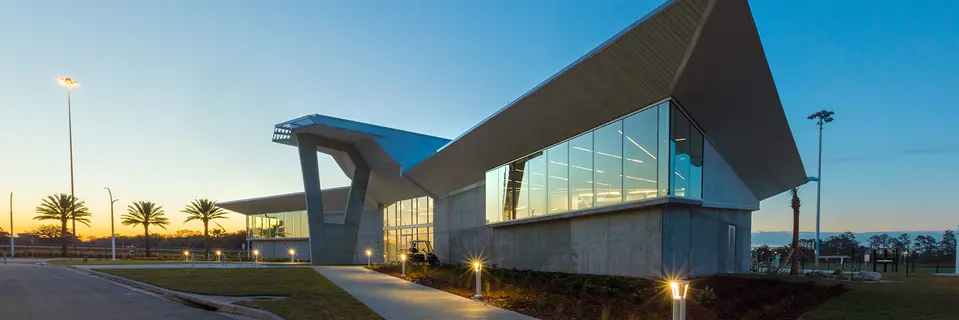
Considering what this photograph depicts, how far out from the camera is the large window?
711 inches

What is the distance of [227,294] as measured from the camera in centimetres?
1642

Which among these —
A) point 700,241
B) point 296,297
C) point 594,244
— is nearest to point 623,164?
point 594,244

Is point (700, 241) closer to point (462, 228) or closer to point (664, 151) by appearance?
point (664, 151)

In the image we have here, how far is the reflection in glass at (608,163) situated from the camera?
1995cm

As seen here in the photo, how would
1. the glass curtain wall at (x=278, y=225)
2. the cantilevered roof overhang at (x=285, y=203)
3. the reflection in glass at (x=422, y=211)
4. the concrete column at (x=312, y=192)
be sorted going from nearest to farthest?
the concrete column at (x=312, y=192), the reflection in glass at (x=422, y=211), the cantilevered roof overhang at (x=285, y=203), the glass curtain wall at (x=278, y=225)

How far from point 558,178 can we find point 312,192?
81.3 feet

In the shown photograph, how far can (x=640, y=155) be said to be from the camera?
18938mm

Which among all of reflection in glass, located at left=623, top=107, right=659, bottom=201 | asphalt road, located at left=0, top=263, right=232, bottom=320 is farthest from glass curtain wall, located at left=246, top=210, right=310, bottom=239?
reflection in glass, located at left=623, top=107, right=659, bottom=201

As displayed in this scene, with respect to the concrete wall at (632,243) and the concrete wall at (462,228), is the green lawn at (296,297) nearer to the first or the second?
the concrete wall at (632,243)

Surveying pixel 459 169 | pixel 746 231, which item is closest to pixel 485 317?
pixel 746 231

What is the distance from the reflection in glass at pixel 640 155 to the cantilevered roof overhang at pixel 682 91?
0.51 meters

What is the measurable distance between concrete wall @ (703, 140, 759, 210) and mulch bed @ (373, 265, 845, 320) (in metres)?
4.07

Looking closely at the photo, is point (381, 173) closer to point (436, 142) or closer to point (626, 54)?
point (436, 142)

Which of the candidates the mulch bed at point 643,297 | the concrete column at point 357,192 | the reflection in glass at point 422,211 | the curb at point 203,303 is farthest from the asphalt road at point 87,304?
the reflection in glass at point 422,211
